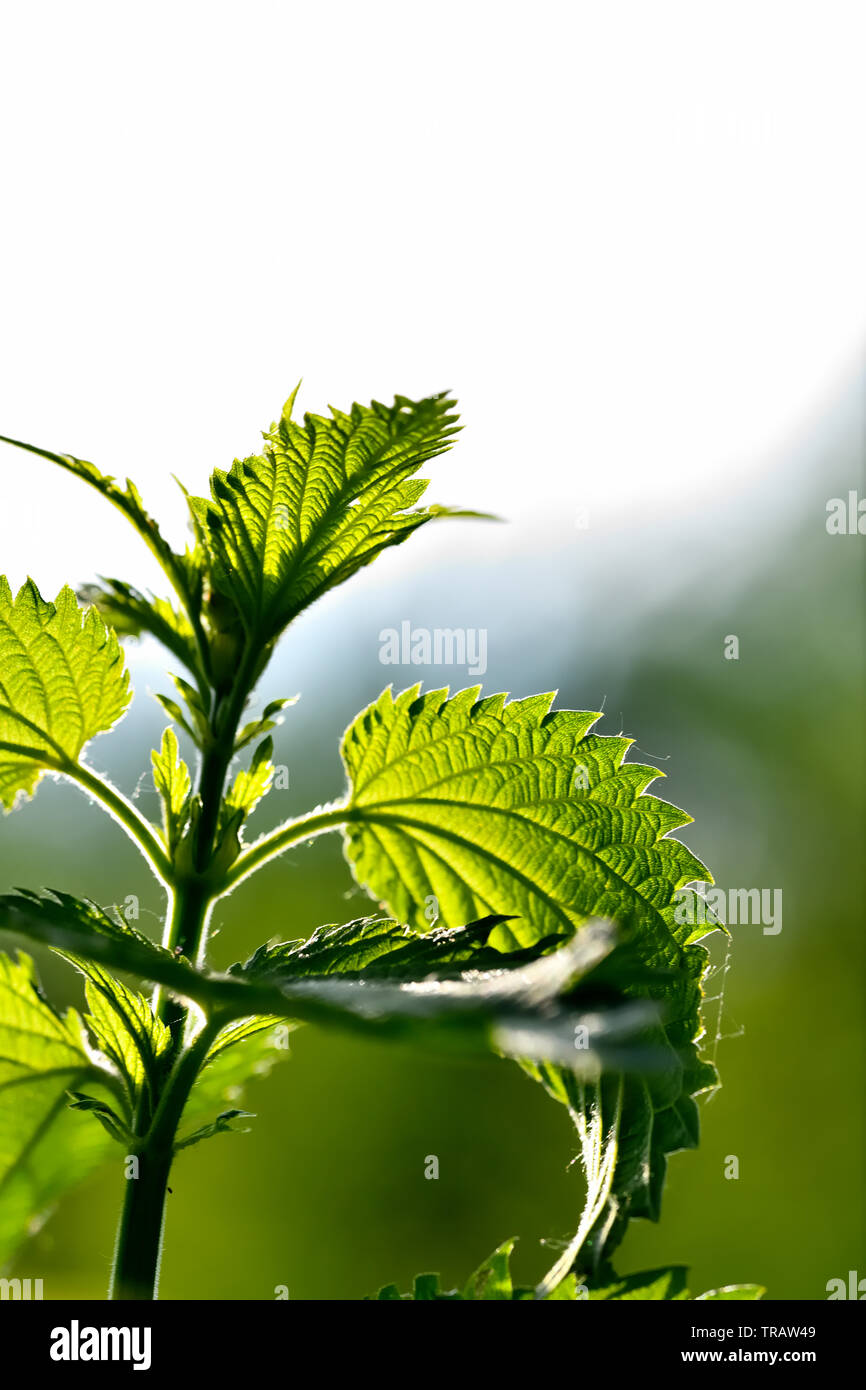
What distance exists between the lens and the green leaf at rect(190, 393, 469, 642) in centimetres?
97

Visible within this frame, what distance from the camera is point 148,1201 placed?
2.93ft

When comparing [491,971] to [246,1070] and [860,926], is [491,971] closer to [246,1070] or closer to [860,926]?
[246,1070]

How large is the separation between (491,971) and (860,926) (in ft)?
24.7

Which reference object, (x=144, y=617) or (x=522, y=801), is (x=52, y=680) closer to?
(x=144, y=617)

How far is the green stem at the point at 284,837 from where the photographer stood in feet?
3.31

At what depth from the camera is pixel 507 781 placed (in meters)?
1.09

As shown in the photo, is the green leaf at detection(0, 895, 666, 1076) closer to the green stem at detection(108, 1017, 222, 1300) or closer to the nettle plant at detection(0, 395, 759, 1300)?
the nettle plant at detection(0, 395, 759, 1300)

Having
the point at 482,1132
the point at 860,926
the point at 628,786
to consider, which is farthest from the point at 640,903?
the point at 860,926

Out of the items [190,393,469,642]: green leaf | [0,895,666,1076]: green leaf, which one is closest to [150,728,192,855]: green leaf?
[190,393,469,642]: green leaf

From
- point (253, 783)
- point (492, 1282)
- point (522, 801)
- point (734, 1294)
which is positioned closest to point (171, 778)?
point (253, 783)

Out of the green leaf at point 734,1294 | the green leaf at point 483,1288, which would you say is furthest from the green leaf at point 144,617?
the green leaf at point 734,1294

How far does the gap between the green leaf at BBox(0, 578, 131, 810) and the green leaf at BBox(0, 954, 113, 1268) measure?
0.23 m

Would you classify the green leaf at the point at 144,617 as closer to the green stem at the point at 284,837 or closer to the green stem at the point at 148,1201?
the green stem at the point at 284,837

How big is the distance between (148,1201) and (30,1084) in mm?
175
